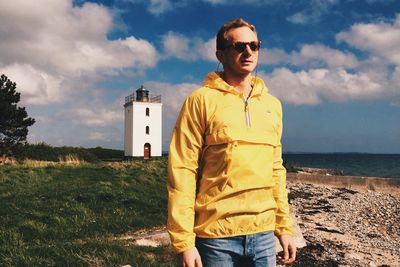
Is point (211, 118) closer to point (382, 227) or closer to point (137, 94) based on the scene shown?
point (382, 227)

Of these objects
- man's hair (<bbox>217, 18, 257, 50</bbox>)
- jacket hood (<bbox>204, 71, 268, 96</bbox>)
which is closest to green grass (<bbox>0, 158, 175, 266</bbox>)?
jacket hood (<bbox>204, 71, 268, 96</bbox>)

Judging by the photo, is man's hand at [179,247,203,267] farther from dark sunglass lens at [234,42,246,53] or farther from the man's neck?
dark sunglass lens at [234,42,246,53]

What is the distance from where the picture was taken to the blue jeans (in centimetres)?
233

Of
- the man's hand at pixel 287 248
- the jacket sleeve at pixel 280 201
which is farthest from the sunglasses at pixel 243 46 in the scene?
the man's hand at pixel 287 248

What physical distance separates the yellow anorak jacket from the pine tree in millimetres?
32995

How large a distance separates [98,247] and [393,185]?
59.9 feet

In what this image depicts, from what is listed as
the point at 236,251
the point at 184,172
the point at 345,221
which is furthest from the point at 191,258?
the point at 345,221

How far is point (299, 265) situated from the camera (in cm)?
667

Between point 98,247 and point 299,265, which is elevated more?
point 98,247

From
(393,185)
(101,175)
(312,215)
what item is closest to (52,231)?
(312,215)

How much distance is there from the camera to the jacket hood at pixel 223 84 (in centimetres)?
249

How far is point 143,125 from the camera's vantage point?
50.5 metres

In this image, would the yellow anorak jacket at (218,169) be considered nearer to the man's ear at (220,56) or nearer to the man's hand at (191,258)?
the man's hand at (191,258)

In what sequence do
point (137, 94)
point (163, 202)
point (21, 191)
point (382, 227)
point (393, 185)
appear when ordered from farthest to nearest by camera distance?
1. point (137, 94)
2. point (393, 185)
3. point (21, 191)
4. point (382, 227)
5. point (163, 202)
